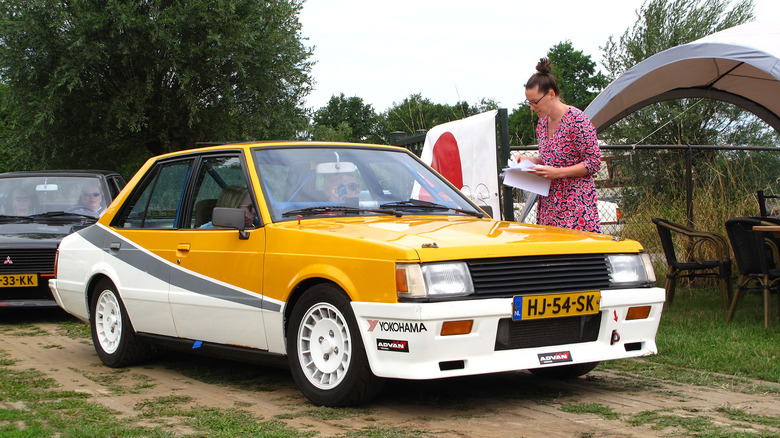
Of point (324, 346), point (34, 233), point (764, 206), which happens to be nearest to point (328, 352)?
point (324, 346)

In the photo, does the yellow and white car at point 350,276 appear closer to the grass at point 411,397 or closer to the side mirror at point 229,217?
the side mirror at point 229,217

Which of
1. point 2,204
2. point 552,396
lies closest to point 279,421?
point 552,396

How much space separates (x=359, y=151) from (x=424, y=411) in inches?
81.7

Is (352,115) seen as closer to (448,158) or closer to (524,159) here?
(448,158)

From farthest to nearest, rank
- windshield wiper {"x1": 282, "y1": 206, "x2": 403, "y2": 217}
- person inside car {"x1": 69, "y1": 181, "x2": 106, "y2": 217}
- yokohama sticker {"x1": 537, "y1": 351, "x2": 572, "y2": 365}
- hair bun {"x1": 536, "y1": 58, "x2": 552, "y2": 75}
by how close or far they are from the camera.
Result: person inside car {"x1": 69, "y1": 181, "x2": 106, "y2": 217}, hair bun {"x1": 536, "y1": 58, "x2": 552, "y2": 75}, windshield wiper {"x1": 282, "y1": 206, "x2": 403, "y2": 217}, yokohama sticker {"x1": 537, "y1": 351, "x2": 572, "y2": 365}

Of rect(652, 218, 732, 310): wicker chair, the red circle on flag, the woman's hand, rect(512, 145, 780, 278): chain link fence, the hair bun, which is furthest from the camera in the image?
rect(512, 145, 780, 278): chain link fence

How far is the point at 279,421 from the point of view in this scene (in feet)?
15.0

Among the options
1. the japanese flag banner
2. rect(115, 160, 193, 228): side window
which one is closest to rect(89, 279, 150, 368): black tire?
rect(115, 160, 193, 228): side window

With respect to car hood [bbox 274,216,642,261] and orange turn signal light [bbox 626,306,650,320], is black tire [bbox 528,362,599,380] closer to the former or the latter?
orange turn signal light [bbox 626,306,650,320]

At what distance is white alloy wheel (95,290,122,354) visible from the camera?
21.9ft

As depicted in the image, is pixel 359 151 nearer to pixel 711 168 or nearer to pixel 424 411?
pixel 424 411

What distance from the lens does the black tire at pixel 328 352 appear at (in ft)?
15.3

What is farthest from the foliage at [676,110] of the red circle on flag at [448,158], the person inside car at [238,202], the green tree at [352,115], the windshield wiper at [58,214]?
the green tree at [352,115]

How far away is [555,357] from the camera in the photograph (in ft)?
15.5
